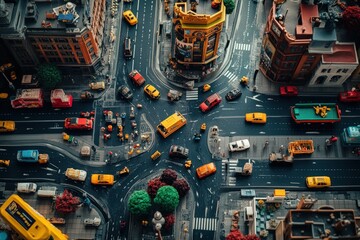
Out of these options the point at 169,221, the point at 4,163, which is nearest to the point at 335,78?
the point at 169,221

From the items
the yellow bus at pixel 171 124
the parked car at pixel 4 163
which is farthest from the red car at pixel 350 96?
the parked car at pixel 4 163

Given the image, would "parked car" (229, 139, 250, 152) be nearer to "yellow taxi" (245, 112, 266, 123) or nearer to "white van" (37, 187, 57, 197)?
"yellow taxi" (245, 112, 266, 123)

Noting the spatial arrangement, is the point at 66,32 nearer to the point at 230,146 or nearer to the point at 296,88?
the point at 230,146

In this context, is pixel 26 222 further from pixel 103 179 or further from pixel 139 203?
pixel 139 203

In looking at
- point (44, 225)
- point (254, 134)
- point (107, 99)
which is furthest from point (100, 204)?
point (254, 134)

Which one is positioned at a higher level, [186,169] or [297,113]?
[297,113]

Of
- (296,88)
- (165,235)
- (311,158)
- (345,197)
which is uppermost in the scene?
(296,88)
